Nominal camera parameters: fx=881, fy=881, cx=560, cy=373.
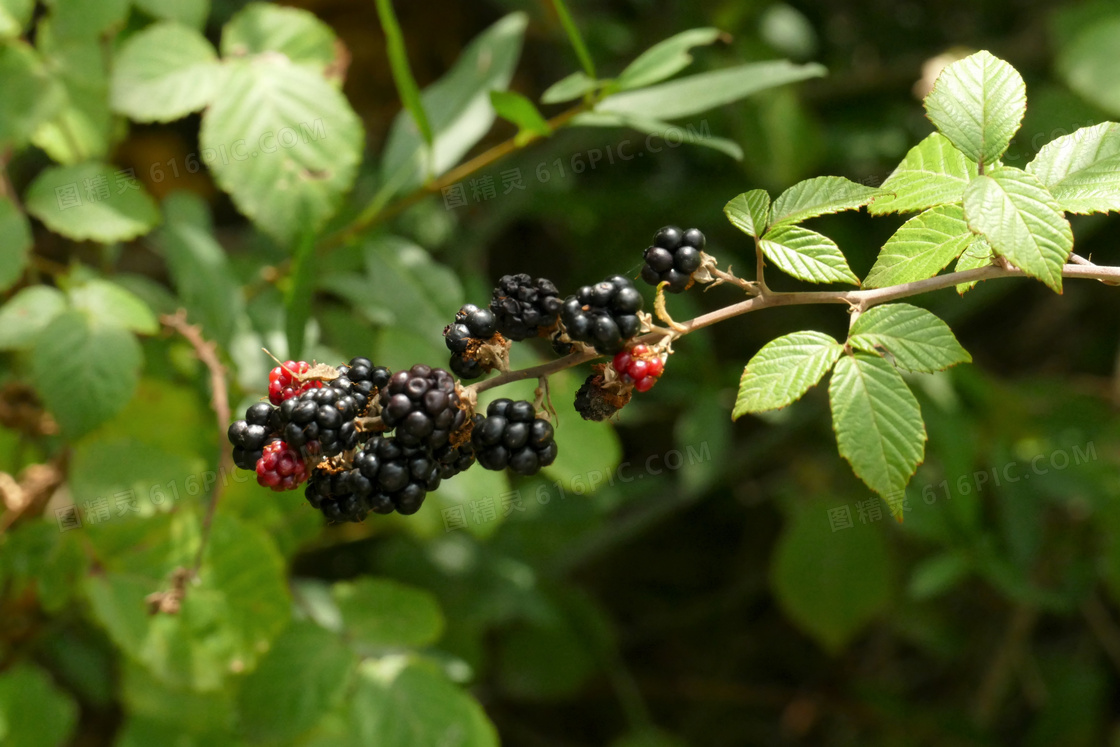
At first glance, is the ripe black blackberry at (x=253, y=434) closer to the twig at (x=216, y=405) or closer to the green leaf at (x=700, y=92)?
the twig at (x=216, y=405)

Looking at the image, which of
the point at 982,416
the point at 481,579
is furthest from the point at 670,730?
the point at 982,416

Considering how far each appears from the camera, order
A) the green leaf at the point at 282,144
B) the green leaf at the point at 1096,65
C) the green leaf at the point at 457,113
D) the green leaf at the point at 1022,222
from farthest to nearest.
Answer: the green leaf at the point at 1096,65
the green leaf at the point at 457,113
the green leaf at the point at 282,144
the green leaf at the point at 1022,222

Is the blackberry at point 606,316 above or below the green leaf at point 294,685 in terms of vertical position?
above

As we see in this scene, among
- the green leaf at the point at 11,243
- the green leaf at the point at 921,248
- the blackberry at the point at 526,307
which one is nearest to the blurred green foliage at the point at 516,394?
the green leaf at the point at 11,243

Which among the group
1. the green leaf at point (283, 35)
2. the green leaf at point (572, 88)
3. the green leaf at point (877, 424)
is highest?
the green leaf at point (572, 88)

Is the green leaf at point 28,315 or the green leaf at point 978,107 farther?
the green leaf at point 28,315

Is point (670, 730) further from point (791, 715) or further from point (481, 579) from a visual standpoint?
point (481, 579)

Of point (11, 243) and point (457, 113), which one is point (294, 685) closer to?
point (11, 243)

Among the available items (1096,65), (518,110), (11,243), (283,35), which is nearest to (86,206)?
(11,243)
